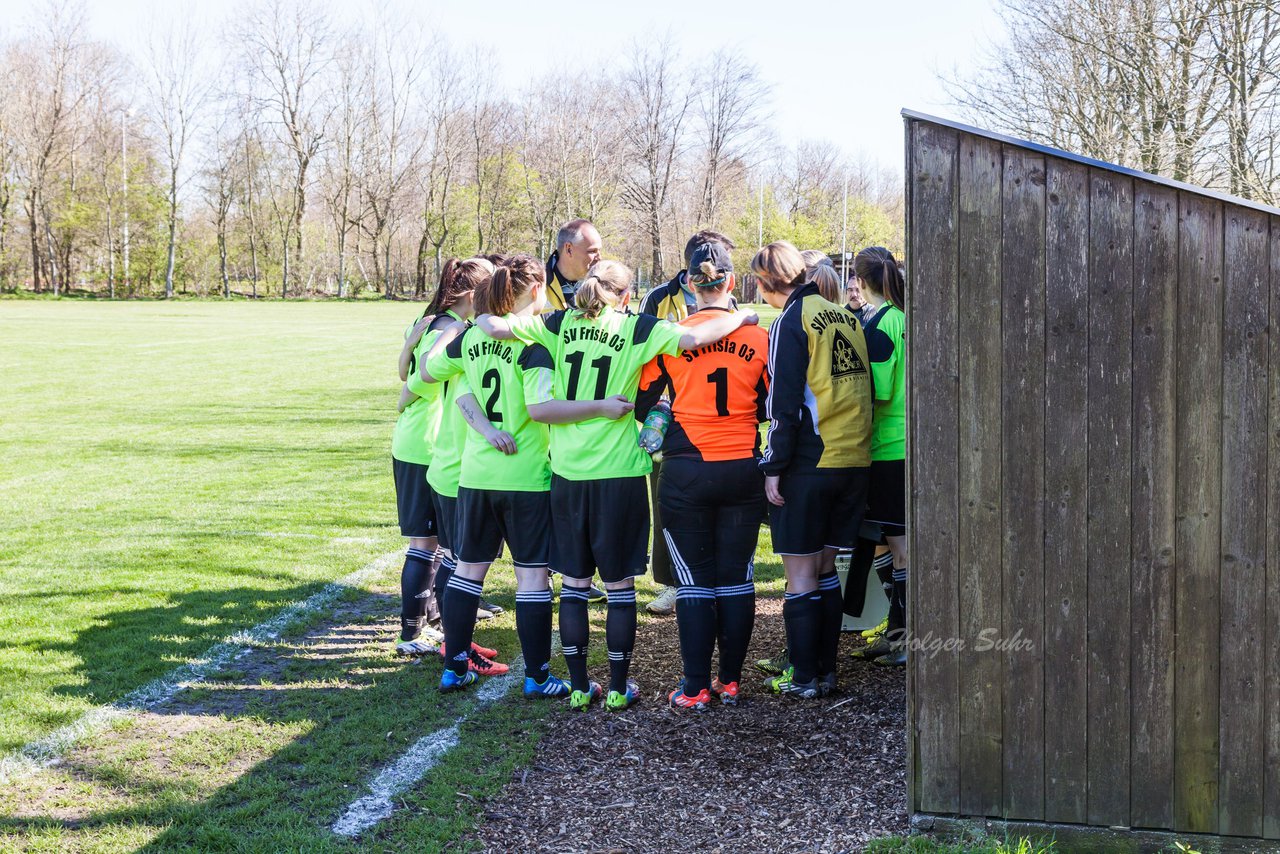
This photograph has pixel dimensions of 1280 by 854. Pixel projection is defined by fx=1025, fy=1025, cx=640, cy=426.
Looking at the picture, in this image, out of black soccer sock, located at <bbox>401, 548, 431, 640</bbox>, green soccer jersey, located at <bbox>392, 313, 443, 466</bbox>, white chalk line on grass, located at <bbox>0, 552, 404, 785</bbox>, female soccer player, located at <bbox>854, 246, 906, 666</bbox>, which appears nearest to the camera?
white chalk line on grass, located at <bbox>0, 552, 404, 785</bbox>

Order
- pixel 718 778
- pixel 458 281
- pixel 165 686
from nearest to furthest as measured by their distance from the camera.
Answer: pixel 718 778, pixel 165 686, pixel 458 281

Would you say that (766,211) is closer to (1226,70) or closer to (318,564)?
(1226,70)

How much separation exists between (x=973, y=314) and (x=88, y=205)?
66938 mm

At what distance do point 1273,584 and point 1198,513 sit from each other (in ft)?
1.06

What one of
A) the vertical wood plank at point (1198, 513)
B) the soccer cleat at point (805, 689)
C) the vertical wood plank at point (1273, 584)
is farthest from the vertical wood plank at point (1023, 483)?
the soccer cleat at point (805, 689)

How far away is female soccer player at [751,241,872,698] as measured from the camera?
4512mm

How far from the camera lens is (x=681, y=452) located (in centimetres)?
471

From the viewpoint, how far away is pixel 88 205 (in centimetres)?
6003

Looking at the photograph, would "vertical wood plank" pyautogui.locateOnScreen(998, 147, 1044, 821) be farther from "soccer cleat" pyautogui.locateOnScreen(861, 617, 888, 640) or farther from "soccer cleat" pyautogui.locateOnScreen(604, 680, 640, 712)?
"soccer cleat" pyautogui.locateOnScreen(861, 617, 888, 640)

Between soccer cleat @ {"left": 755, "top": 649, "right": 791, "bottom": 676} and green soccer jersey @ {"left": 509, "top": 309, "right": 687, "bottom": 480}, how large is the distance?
1.39 metres

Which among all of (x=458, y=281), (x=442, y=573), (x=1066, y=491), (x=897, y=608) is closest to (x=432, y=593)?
(x=442, y=573)

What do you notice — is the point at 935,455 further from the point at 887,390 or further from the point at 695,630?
the point at 695,630

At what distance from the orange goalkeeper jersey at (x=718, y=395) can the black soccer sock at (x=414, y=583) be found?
5.74 feet

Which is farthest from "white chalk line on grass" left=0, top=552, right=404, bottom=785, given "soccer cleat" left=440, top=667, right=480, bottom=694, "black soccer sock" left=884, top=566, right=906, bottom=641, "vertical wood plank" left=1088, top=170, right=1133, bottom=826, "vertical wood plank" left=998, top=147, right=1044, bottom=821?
"vertical wood plank" left=1088, top=170, right=1133, bottom=826
